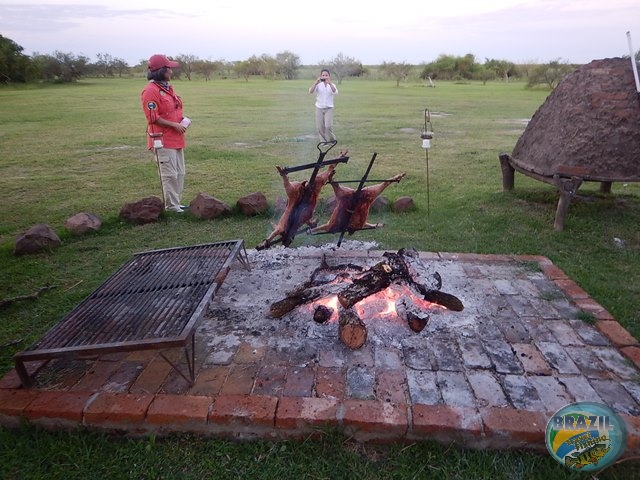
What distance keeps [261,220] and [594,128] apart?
409 cm

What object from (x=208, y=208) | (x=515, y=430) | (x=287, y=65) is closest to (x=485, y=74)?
(x=287, y=65)

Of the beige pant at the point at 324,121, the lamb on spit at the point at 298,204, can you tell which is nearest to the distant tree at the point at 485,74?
the beige pant at the point at 324,121

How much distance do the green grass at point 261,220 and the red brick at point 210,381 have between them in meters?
0.28

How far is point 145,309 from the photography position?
2.80m

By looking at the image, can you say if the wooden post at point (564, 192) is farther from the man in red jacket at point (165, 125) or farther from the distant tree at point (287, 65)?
the distant tree at point (287, 65)

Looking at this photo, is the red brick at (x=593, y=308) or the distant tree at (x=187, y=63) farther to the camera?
the distant tree at (x=187, y=63)

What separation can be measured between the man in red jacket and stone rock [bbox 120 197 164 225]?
34 centimetres

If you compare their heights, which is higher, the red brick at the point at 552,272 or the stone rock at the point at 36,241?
the red brick at the point at 552,272

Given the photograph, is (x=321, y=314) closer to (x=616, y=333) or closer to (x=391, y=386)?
(x=391, y=386)

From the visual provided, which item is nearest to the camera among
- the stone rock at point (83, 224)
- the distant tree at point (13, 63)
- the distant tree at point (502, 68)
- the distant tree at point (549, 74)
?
the stone rock at point (83, 224)

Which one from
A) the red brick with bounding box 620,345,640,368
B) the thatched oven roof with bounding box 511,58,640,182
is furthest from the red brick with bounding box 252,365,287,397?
the thatched oven roof with bounding box 511,58,640,182

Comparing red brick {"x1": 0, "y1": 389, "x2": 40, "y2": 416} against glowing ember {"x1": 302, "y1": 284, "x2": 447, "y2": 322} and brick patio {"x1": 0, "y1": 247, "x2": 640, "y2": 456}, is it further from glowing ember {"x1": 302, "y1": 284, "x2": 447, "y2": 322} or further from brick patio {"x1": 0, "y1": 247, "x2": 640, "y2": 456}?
glowing ember {"x1": 302, "y1": 284, "x2": 447, "y2": 322}

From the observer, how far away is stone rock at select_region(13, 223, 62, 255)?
4559 mm

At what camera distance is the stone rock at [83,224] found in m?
5.11
